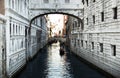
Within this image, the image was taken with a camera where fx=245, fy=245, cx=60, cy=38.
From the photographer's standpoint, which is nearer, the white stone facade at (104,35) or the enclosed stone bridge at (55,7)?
the white stone facade at (104,35)

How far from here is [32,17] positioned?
29953 millimetres

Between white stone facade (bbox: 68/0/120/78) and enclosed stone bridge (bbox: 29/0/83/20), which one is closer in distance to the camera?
white stone facade (bbox: 68/0/120/78)

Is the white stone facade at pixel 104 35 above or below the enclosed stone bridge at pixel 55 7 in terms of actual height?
below

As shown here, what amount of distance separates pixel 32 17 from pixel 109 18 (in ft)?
44.1

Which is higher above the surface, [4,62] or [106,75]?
[4,62]

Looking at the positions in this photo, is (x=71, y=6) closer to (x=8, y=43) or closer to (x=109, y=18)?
(x=109, y=18)

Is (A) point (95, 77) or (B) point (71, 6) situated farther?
(B) point (71, 6)

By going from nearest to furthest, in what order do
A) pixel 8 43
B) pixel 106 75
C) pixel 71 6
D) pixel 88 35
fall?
pixel 8 43
pixel 106 75
pixel 88 35
pixel 71 6

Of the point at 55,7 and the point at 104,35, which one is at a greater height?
the point at 55,7

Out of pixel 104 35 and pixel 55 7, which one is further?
pixel 55 7

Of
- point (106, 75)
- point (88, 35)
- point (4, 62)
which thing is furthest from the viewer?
point (88, 35)

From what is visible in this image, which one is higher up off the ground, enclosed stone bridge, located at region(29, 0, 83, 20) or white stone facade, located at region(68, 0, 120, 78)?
enclosed stone bridge, located at region(29, 0, 83, 20)

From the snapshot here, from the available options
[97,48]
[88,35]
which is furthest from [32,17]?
[97,48]

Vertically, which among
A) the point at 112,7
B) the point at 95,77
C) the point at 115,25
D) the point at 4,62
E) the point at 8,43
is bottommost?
the point at 95,77
